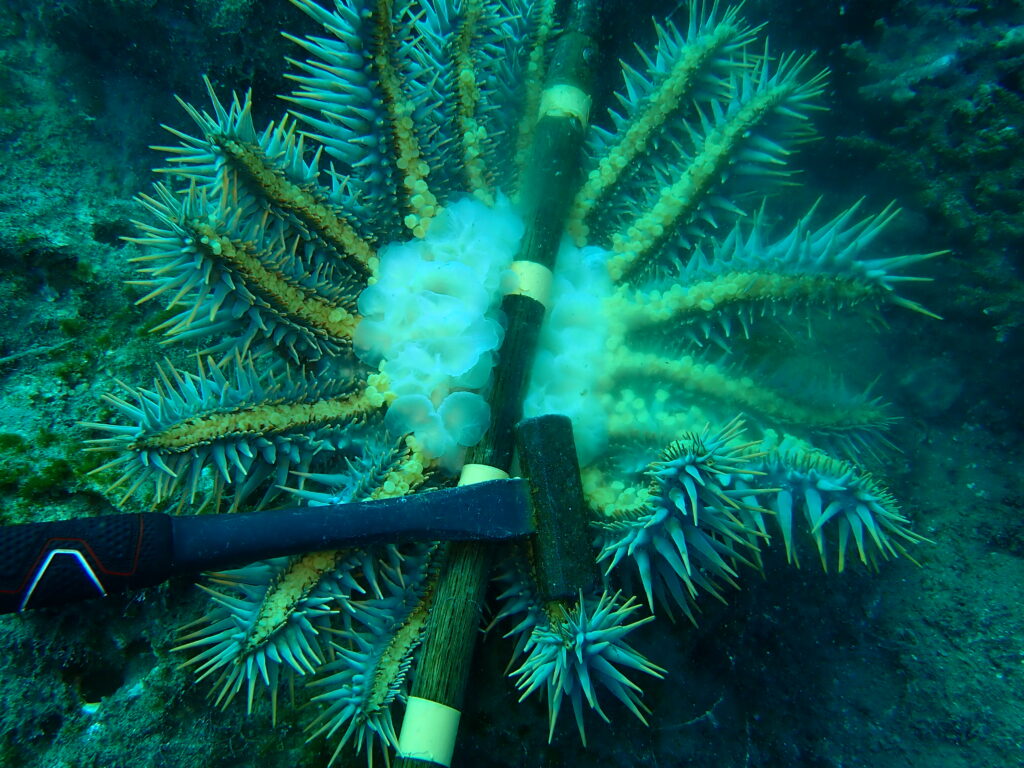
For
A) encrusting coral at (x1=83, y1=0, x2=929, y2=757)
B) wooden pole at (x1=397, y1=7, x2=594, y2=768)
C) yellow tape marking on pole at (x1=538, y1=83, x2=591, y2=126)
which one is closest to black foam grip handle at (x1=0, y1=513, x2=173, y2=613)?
encrusting coral at (x1=83, y1=0, x2=929, y2=757)

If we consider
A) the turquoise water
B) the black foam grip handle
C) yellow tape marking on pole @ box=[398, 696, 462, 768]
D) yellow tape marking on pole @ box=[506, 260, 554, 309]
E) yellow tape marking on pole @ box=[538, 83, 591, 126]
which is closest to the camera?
the black foam grip handle

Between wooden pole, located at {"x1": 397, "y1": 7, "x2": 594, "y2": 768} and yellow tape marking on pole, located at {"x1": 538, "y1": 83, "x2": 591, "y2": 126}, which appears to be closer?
wooden pole, located at {"x1": 397, "y1": 7, "x2": 594, "y2": 768}

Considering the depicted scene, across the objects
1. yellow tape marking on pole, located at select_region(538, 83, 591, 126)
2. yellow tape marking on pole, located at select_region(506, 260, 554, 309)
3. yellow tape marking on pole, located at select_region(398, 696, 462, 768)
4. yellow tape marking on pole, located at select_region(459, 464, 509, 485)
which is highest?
yellow tape marking on pole, located at select_region(538, 83, 591, 126)

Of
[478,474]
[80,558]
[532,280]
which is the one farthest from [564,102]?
[80,558]

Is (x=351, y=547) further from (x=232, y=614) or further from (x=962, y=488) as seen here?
(x=962, y=488)

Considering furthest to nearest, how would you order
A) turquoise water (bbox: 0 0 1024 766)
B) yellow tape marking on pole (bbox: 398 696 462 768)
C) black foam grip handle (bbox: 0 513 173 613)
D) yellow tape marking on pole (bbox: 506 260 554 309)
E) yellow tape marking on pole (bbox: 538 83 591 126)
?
yellow tape marking on pole (bbox: 538 83 591 126) < yellow tape marking on pole (bbox: 506 260 554 309) < turquoise water (bbox: 0 0 1024 766) < yellow tape marking on pole (bbox: 398 696 462 768) < black foam grip handle (bbox: 0 513 173 613)

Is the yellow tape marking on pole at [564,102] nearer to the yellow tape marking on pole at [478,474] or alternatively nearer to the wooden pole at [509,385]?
the wooden pole at [509,385]

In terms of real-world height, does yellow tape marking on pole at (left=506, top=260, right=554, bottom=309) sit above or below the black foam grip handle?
above

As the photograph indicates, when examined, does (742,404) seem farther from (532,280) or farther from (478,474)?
(478,474)

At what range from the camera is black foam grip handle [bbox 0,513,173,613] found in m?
1.61

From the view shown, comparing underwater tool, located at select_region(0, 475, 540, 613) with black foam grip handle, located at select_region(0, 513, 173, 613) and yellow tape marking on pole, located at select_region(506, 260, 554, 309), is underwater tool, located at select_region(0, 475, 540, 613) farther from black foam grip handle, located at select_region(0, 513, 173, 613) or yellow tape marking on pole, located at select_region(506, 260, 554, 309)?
yellow tape marking on pole, located at select_region(506, 260, 554, 309)

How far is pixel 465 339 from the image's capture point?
2.33 metres

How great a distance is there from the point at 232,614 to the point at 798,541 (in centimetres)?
251

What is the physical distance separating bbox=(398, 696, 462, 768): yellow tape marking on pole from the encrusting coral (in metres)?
0.08
